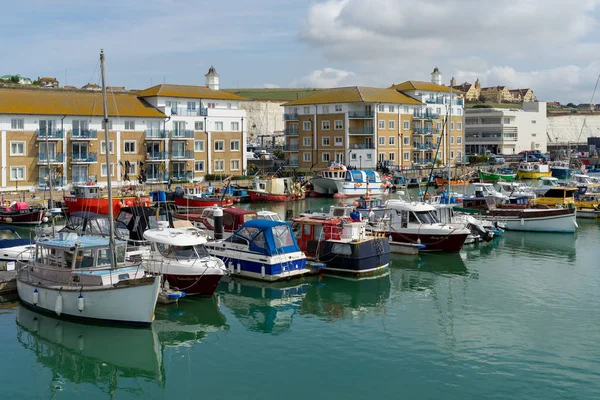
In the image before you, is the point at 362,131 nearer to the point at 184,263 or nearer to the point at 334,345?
the point at 184,263

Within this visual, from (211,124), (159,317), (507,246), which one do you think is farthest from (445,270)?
(211,124)

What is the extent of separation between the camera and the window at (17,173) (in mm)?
57969

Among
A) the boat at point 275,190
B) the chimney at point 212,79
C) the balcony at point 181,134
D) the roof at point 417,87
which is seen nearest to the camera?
the boat at point 275,190

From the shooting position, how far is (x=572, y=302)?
26.5 m

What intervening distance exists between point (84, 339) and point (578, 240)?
3162 centimetres

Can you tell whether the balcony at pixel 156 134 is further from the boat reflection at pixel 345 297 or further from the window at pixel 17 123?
the boat reflection at pixel 345 297

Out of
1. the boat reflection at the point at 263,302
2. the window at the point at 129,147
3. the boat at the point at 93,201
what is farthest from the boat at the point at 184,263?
the window at the point at 129,147

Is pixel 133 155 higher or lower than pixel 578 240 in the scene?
higher

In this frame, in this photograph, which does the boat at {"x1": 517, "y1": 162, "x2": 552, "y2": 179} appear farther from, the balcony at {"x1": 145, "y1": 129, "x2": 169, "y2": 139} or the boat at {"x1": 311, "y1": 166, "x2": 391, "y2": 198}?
the balcony at {"x1": 145, "y1": 129, "x2": 169, "y2": 139}

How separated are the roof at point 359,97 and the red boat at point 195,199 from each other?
30.8 meters

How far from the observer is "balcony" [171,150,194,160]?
69.4 meters

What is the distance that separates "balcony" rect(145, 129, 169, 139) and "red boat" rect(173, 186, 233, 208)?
1189cm

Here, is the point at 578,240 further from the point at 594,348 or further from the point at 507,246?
the point at 594,348

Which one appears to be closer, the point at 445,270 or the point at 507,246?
the point at 445,270
